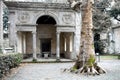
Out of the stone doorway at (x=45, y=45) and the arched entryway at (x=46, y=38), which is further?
Answer: the stone doorway at (x=45, y=45)

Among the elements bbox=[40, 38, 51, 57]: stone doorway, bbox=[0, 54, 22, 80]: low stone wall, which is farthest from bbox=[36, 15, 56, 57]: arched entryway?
bbox=[0, 54, 22, 80]: low stone wall

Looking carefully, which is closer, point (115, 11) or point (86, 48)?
point (86, 48)

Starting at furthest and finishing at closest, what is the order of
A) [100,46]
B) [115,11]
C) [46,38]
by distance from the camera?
[100,46]
[115,11]
[46,38]

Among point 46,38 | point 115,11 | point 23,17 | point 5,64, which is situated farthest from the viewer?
point 115,11

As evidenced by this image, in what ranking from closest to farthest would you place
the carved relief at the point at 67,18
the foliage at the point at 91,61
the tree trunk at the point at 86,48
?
the foliage at the point at 91,61, the tree trunk at the point at 86,48, the carved relief at the point at 67,18

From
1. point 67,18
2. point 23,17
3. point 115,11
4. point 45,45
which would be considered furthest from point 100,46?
point 23,17

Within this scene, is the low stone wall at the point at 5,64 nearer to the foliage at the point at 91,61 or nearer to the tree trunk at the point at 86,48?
the tree trunk at the point at 86,48


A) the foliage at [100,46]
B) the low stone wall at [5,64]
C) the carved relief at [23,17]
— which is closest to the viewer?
the low stone wall at [5,64]

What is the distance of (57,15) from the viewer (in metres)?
24.8

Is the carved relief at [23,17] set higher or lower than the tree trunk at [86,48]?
higher

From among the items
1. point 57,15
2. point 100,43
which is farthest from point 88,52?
point 100,43

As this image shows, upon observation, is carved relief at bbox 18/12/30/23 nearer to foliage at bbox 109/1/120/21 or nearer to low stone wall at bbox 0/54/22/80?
low stone wall at bbox 0/54/22/80

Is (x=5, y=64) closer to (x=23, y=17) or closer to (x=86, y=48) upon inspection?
(x=86, y=48)

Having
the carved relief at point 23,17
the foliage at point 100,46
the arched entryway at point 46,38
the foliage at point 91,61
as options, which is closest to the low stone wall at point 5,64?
the foliage at point 91,61
